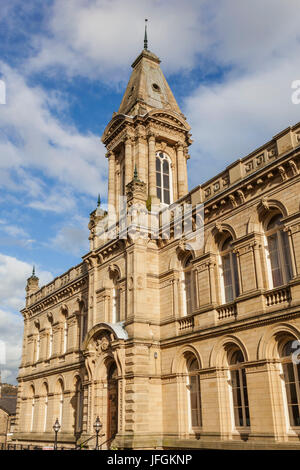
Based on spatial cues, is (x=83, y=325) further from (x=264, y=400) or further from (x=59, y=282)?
(x=264, y=400)

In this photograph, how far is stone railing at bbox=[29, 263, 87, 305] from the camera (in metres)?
32.8

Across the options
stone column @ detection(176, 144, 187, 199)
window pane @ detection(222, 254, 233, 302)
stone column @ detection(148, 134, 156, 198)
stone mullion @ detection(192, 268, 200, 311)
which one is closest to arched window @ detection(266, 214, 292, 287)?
window pane @ detection(222, 254, 233, 302)

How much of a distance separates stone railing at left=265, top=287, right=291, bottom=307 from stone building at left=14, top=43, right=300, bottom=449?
5 cm

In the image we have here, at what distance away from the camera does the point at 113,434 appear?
2306 centimetres

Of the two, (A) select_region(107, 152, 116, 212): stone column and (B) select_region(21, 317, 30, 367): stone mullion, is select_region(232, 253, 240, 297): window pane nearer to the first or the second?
(A) select_region(107, 152, 116, 212): stone column

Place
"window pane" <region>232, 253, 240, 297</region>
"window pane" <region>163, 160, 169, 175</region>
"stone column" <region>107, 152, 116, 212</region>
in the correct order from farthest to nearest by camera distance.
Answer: "stone column" <region>107, 152, 116, 212</region> < "window pane" <region>163, 160, 169, 175</region> < "window pane" <region>232, 253, 240, 297</region>

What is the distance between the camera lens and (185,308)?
2283cm

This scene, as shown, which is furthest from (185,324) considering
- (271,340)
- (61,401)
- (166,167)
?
(61,401)

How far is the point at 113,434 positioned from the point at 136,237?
1001 cm

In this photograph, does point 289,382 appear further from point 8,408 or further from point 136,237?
point 8,408

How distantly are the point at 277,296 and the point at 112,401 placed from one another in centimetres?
1133

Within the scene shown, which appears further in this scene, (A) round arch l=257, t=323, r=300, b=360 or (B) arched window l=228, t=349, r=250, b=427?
(B) arched window l=228, t=349, r=250, b=427
